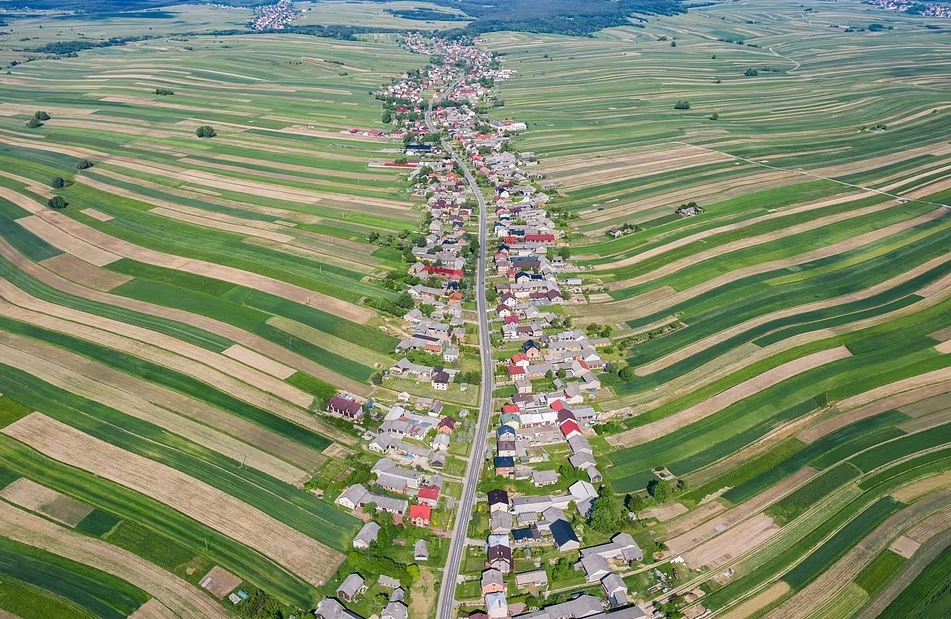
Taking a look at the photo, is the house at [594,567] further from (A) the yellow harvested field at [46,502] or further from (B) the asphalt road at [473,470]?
(A) the yellow harvested field at [46,502]

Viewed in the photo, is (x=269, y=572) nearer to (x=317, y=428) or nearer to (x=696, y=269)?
(x=317, y=428)

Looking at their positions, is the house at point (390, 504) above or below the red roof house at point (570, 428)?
below

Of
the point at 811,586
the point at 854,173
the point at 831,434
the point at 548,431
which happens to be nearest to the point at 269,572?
the point at 548,431

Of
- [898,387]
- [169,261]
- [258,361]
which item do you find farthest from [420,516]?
[169,261]

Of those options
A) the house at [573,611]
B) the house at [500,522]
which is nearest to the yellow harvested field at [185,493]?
the house at [500,522]

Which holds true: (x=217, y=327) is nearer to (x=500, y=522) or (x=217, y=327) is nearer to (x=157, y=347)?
(x=157, y=347)

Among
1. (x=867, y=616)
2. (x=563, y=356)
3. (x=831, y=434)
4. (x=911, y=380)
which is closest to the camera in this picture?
(x=867, y=616)
